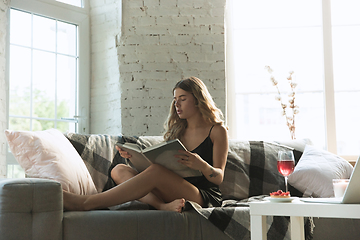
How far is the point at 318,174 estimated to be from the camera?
2.25 m

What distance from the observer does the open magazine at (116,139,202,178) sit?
68.8 inches

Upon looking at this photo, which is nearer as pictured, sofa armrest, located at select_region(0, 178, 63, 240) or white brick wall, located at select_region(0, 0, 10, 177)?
sofa armrest, located at select_region(0, 178, 63, 240)

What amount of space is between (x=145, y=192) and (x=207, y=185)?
412 millimetres

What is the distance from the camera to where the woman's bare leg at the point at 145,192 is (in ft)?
6.02

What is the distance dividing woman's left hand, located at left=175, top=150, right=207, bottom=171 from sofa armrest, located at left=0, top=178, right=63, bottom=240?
60 cm

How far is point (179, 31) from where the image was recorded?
343cm

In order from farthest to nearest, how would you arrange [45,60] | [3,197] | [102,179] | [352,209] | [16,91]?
[45,60] → [16,91] → [102,179] → [3,197] → [352,209]

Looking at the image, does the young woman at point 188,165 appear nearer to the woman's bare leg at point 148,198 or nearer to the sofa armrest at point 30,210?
A: the woman's bare leg at point 148,198

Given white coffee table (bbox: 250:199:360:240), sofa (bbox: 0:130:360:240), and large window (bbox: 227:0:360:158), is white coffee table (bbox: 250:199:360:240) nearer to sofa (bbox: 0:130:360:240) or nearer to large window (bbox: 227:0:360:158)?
sofa (bbox: 0:130:360:240)

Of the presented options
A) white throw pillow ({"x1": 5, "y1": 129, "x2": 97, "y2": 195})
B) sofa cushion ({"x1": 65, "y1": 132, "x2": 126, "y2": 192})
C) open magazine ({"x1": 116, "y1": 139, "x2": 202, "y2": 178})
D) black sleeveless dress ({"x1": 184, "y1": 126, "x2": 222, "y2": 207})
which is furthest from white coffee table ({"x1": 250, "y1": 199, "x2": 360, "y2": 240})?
sofa cushion ({"x1": 65, "y1": 132, "x2": 126, "y2": 192})

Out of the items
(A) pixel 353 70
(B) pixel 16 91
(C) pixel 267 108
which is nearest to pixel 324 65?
(A) pixel 353 70

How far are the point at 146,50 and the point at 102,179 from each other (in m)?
1.51


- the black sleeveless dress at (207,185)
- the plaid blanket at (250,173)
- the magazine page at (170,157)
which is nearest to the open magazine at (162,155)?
the magazine page at (170,157)

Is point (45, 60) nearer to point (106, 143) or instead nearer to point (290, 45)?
point (106, 143)
